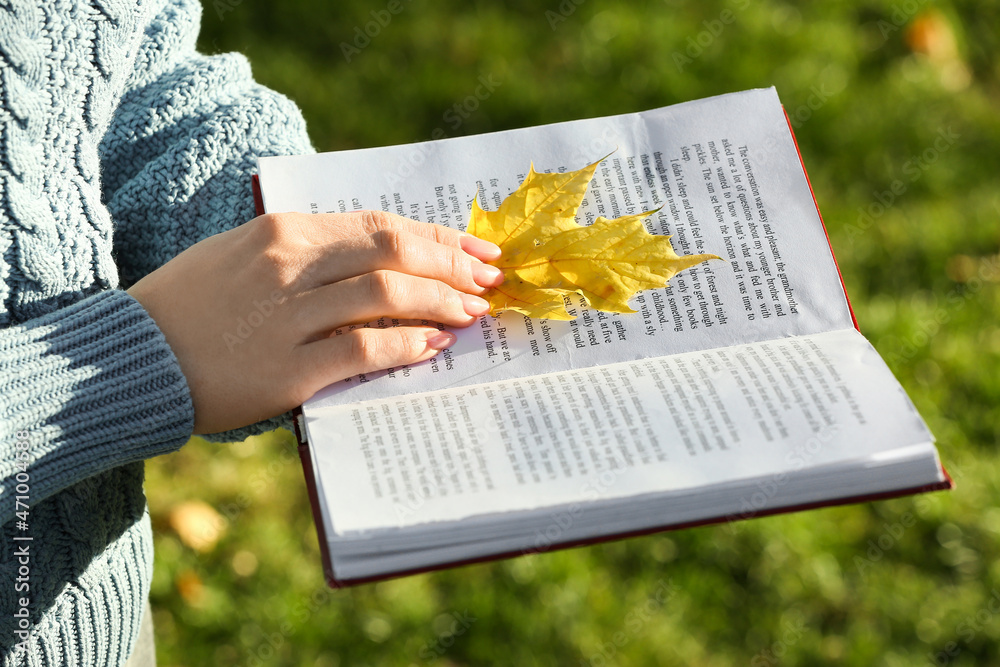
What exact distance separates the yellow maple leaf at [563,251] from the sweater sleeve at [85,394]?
363mm

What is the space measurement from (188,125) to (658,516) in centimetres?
68

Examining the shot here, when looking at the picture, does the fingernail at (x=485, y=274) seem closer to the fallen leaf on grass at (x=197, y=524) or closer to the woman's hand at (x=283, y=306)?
the woman's hand at (x=283, y=306)

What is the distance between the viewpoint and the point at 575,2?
257 centimetres

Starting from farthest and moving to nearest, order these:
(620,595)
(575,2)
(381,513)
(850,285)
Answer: (575,2), (850,285), (620,595), (381,513)

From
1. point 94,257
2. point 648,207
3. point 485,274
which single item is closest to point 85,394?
point 94,257

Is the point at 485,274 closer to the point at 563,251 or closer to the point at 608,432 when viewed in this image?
the point at 563,251

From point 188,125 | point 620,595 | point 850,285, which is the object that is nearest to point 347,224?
point 188,125

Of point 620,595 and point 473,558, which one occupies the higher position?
point 473,558

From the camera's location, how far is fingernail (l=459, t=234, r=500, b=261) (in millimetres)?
957

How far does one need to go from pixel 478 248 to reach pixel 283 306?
23cm

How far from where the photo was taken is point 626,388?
0.87 m

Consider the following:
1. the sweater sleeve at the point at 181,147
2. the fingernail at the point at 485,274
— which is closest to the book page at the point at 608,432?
the fingernail at the point at 485,274

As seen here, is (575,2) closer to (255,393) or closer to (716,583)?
(716,583)

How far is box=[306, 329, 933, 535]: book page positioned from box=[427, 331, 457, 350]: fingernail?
6 cm
